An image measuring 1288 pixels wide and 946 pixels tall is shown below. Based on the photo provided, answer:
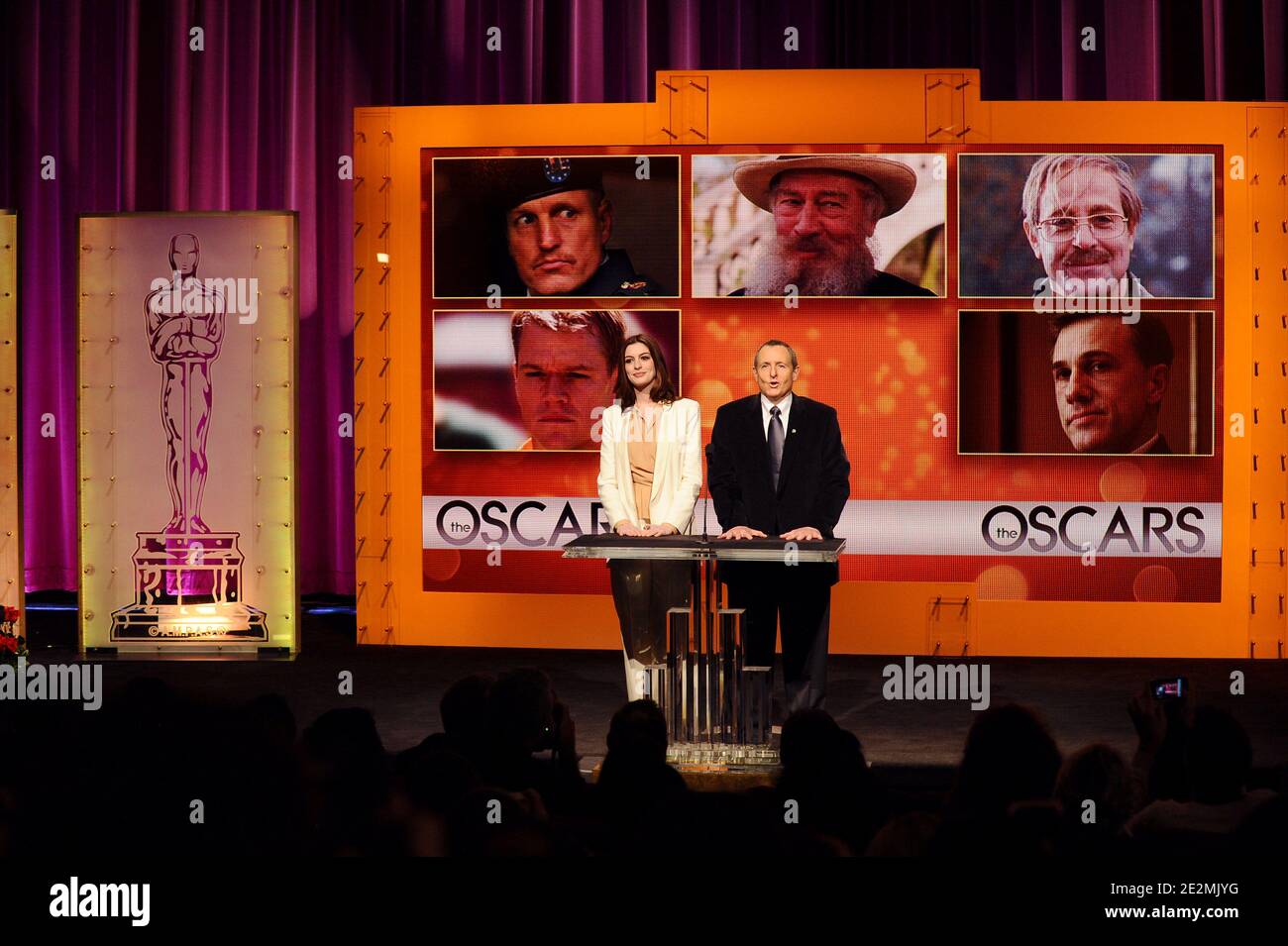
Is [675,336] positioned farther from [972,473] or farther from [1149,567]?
[1149,567]

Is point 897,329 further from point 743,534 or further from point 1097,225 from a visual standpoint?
point 743,534

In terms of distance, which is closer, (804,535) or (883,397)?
(804,535)

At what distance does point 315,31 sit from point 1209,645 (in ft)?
22.2

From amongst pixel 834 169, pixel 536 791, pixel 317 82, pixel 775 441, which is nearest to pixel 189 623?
pixel 775 441

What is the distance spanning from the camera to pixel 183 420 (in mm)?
6539

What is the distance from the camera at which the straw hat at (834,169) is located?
673cm

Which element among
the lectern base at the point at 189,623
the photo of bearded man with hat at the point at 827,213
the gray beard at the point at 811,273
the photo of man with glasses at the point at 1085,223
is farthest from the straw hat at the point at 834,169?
the lectern base at the point at 189,623

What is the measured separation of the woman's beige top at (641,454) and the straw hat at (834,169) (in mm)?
2490

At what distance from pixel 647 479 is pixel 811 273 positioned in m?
2.48

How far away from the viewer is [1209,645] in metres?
6.75

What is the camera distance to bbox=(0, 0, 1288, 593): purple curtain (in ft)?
28.1
